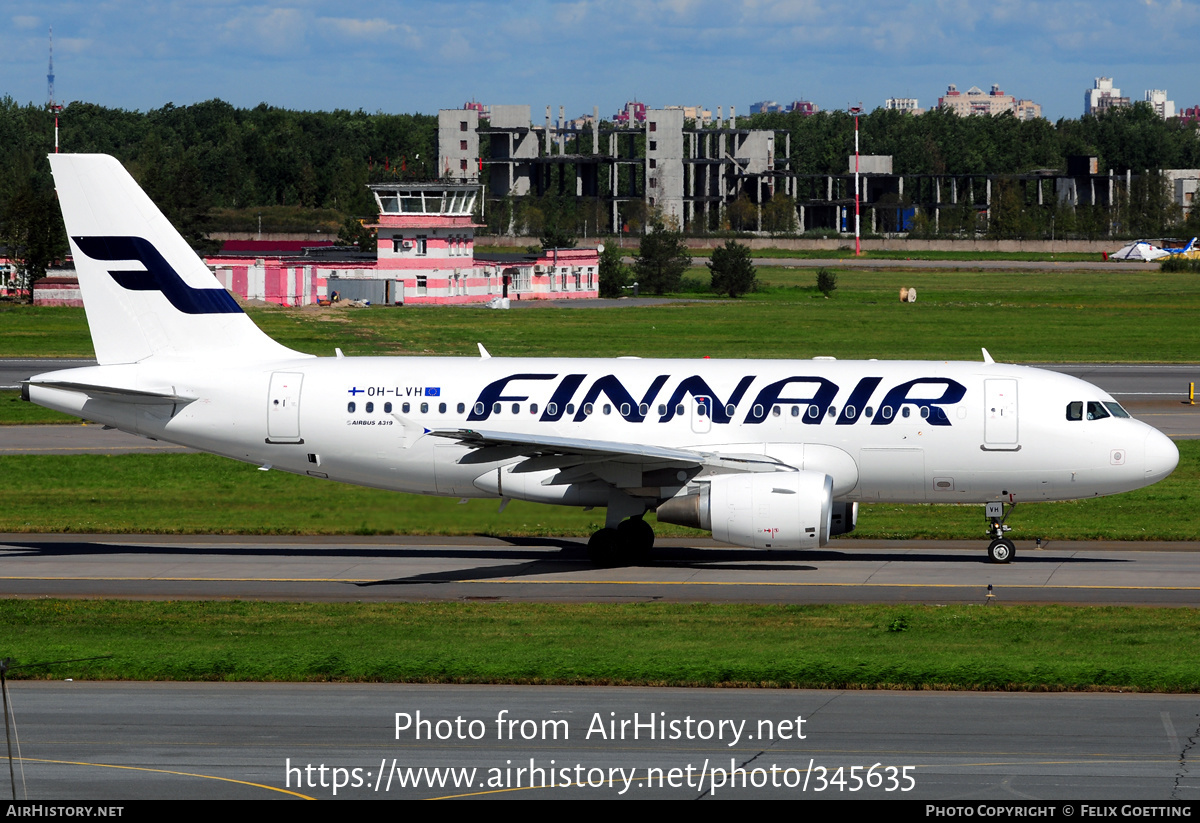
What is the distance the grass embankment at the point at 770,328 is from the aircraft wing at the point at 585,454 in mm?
50389

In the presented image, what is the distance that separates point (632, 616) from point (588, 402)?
723 cm

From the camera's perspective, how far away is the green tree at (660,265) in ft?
499

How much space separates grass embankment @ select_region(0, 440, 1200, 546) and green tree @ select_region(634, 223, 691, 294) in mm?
108749

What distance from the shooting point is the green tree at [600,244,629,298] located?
147625 millimetres

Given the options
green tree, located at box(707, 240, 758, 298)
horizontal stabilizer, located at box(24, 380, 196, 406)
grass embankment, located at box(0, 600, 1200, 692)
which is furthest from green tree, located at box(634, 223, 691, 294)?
grass embankment, located at box(0, 600, 1200, 692)

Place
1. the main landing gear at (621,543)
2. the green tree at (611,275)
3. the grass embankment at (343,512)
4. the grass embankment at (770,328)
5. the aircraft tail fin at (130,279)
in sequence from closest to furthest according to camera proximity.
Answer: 1. the main landing gear at (621,543)
2. the aircraft tail fin at (130,279)
3. the grass embankment at (343,512)
4. the grass embankment at (770,328)
5. the green tree at (611,275)

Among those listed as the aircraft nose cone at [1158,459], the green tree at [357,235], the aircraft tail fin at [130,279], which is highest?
the green tree at [357,235]

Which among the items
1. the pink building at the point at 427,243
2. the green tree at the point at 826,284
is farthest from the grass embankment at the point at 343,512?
the green tree at the point at 826,284

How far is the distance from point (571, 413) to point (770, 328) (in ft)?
238

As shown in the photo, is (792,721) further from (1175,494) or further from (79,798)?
(1175,494)

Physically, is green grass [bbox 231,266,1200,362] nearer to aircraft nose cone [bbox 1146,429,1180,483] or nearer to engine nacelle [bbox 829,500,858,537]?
aircraft nose cone [bbox 1146,429,1180,483]

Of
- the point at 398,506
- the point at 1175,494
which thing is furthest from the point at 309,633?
the point at 1175,494

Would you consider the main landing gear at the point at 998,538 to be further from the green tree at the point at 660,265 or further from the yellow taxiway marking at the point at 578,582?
the green tree at the point at 660,265

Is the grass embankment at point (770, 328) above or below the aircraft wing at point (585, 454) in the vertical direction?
above
